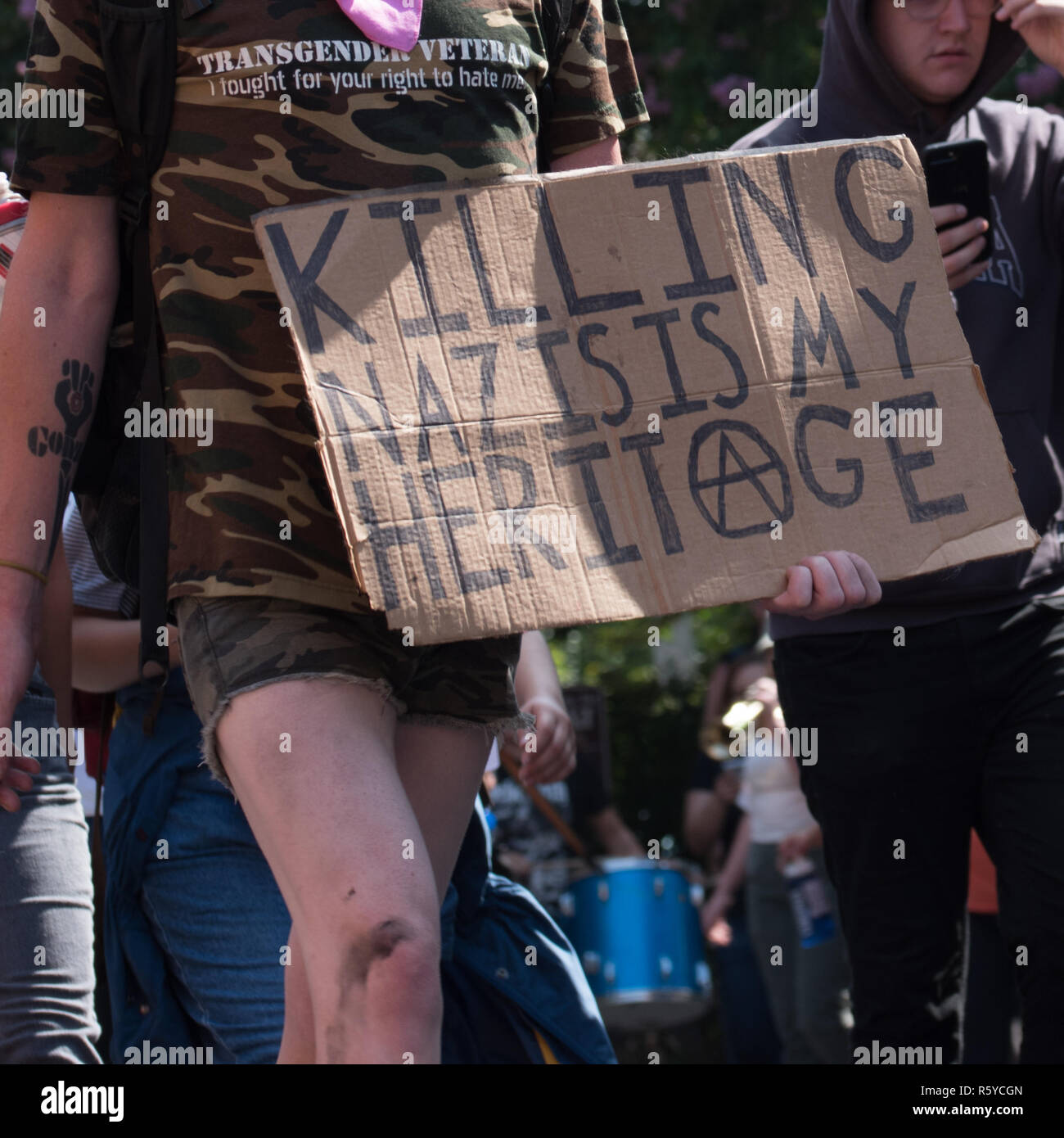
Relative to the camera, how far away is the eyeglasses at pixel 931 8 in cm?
335

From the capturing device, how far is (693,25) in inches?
310

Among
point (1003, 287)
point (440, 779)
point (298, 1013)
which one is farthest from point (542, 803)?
point (298, 1013)

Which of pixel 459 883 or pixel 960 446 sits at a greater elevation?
pixel 960 446

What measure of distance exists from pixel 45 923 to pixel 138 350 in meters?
1.24

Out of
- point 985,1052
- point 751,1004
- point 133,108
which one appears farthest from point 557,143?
point 751,1004

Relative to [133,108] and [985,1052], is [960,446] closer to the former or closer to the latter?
[133,108]

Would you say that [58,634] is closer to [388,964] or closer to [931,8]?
[388,964]

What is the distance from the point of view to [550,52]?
2594mm

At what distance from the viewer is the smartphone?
3.18m

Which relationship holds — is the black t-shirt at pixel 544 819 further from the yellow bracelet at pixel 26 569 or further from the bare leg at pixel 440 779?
the yellow bracelet at pixel 26 569

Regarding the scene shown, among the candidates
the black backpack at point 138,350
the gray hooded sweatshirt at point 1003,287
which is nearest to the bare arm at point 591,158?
the black backpack at point 138,350

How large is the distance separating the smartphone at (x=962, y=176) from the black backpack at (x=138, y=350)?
0.97 metres
